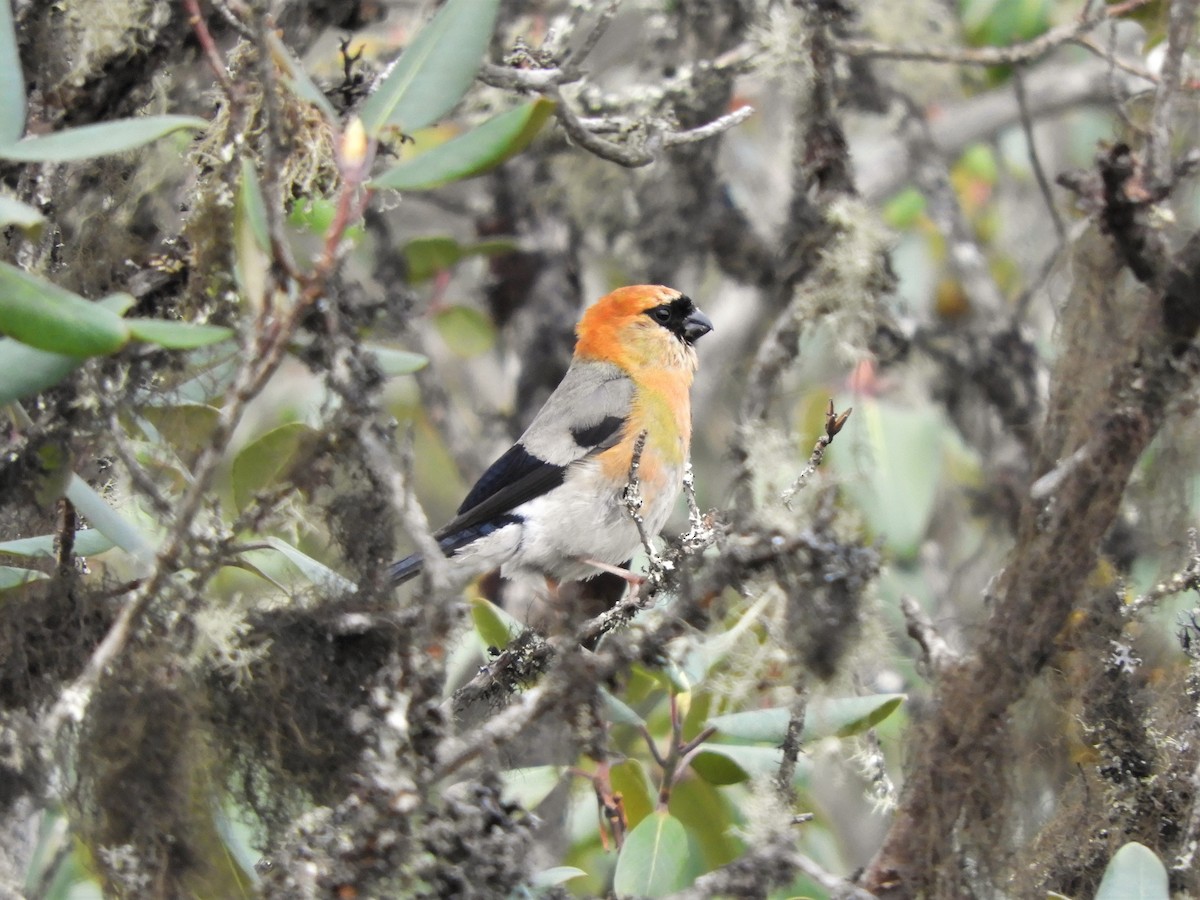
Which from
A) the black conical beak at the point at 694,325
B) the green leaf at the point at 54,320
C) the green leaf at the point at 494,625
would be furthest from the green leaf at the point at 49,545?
the black conical beak at the point at 694,325

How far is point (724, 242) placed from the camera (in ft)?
19.3

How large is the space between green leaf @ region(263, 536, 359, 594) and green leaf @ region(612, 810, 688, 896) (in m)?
0.82

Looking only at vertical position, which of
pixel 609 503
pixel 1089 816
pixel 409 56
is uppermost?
pixel 609 503

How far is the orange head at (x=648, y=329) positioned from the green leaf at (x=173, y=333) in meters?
3.05

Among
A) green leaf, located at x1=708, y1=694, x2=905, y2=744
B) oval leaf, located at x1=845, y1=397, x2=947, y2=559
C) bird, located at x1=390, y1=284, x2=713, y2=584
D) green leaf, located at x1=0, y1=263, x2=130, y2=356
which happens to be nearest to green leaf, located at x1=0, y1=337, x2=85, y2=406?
green leaf, located at x1=0, y1=263, x2=130, y2=356

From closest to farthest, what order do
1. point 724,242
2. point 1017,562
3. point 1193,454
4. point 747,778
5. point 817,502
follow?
point 817,502 → point 1017,562 → point 1193,454 → point 747,778 → point 724,242

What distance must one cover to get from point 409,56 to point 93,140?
1.60 ft

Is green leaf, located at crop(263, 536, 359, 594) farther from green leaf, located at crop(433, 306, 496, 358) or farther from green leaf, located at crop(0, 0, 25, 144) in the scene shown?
green leaf, located at crop(433, 306, 496, 358)

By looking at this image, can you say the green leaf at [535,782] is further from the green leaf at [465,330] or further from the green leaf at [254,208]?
the green leaf at [465,330]

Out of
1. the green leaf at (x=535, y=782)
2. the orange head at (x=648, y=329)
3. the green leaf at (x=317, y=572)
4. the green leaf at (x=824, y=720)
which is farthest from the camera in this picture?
the orange head at (x=648, y=329)

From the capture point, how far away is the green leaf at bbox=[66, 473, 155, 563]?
7.05ft

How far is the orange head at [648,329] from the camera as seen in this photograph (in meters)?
4.93

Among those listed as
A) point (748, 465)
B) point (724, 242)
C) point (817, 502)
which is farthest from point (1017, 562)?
point (724, 242)

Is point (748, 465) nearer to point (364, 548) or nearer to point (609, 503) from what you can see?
point (609, 503)
